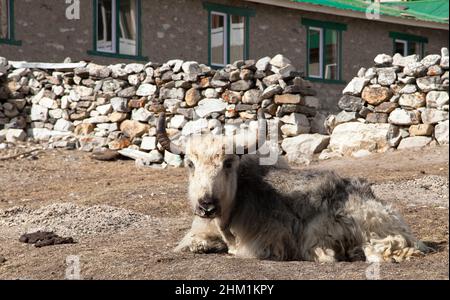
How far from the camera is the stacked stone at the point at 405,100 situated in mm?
13820

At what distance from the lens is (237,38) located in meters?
21.1

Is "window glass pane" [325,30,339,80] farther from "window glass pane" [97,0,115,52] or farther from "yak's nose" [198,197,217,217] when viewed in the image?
"yak's nose" [198,197,217,217]

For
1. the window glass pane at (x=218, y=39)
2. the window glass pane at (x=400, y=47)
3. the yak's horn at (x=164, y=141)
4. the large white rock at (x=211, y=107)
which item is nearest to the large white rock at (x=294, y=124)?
the large white rock at (x=211, y=107)

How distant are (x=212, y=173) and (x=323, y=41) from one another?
17.4m

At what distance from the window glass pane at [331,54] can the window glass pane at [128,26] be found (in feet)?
22.2

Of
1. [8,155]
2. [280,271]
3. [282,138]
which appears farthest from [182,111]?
[280,271]

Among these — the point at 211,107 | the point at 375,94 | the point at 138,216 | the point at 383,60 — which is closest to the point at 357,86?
the point at 375,94

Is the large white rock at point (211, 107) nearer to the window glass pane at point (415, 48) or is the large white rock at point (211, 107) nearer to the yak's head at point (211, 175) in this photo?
the yak's head at point (211, 175)

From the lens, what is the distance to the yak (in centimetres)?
639

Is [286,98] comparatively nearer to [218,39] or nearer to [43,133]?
[43,133]

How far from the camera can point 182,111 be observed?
49.1ft

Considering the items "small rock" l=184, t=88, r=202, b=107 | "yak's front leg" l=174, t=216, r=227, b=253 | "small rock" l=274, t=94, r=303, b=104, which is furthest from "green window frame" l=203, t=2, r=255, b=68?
"yak's front leg" l=174, t=216, r=227, b=253

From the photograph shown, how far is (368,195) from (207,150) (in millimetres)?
1625

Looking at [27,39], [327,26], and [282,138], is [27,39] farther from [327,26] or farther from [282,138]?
[327,26]
